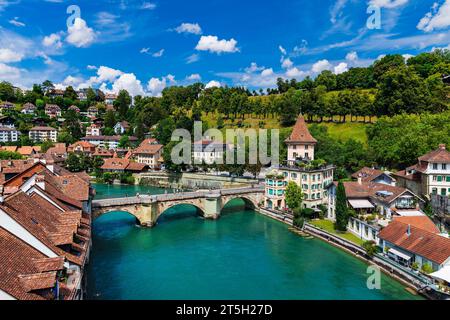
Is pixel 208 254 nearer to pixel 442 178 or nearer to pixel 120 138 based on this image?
pixel 442 178

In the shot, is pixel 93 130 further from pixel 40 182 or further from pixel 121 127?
pixel 40 182

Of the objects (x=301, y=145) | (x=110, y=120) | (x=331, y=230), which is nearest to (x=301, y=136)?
(x=301, y=145)

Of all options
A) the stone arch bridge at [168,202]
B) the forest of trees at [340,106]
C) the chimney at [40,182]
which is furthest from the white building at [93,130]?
the chimney at [40,182]

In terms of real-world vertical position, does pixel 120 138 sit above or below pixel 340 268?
above

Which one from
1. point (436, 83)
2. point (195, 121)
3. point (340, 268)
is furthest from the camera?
point (195, 121)

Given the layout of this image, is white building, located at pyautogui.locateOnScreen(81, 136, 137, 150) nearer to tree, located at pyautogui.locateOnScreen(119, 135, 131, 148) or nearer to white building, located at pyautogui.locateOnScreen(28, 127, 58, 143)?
tree, located at pyautogui.locateOnScreen(119, 135, 131, 148)
